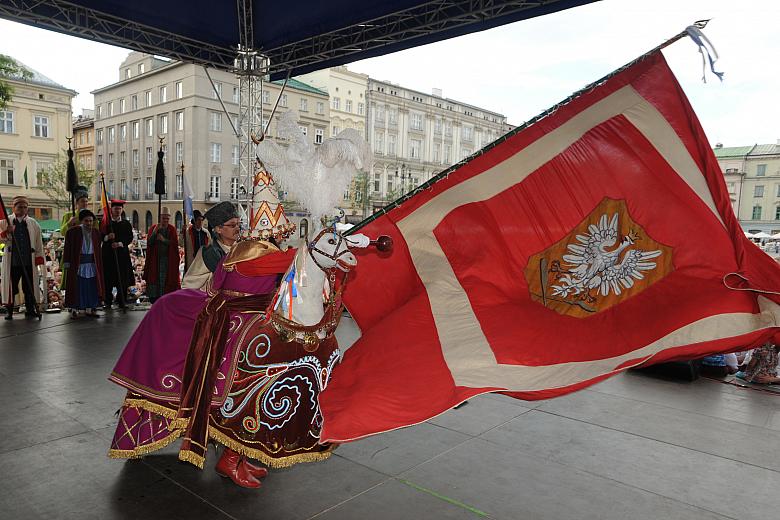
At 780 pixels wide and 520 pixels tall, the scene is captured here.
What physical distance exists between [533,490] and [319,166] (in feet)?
7.02

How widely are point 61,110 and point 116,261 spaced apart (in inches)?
1126

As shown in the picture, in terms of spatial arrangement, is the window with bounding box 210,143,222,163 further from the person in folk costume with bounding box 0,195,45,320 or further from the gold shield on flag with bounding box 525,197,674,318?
the gold shield on flag with bounding box 525,197,674,318

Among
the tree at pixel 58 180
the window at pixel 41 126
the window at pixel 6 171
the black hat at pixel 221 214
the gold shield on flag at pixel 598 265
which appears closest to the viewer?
the gold shield on flag at pixel 598 265

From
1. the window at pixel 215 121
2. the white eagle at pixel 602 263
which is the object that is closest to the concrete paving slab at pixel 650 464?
the white eagle at pixel 602 263

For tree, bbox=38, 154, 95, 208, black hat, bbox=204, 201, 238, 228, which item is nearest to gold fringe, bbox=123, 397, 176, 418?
black hat, bbox=204, 201, 238, 228

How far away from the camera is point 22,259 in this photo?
694 cm

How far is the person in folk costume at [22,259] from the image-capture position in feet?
22.7

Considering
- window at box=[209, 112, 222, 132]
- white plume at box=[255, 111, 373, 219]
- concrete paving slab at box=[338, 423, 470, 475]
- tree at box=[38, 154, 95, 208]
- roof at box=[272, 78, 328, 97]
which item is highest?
roof at box=[272, 78, 328, 97]

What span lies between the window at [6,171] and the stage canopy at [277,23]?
27944 millimetres

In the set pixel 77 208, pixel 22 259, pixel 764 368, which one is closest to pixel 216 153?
pixel 77 208

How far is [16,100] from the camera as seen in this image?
29.1 m

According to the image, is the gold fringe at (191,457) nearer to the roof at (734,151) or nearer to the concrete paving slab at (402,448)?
the concrete paving slab at (402,448)

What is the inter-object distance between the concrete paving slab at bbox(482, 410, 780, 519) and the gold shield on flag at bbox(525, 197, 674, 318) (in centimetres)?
134

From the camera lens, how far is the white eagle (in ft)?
7.90
